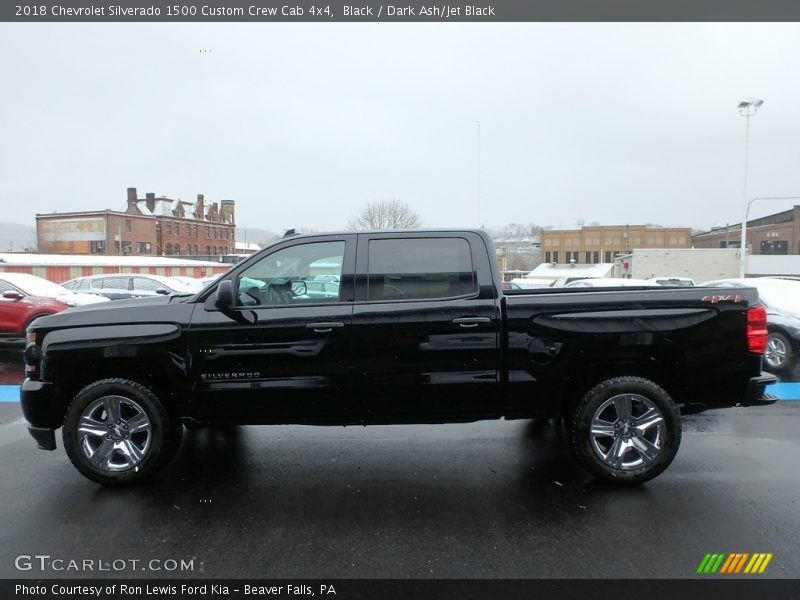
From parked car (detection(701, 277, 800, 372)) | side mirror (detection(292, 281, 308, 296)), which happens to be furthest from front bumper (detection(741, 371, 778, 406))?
parked car (detection(701, 277, 800, 372))

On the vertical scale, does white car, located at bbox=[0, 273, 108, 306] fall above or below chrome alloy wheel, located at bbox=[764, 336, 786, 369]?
above

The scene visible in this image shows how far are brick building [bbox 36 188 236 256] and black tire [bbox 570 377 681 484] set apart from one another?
2754 inches

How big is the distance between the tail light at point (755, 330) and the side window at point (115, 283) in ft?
57.0

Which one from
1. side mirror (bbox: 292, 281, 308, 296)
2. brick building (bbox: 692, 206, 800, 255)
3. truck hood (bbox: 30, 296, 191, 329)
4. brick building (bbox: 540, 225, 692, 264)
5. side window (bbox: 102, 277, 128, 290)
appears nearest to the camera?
truck hood (bbox: 30, 296, 191, 329)

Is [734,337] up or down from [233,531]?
up

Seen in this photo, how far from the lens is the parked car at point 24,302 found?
10.0 m

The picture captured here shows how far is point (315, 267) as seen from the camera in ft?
13.6

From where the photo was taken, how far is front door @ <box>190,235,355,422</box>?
390 centimetres

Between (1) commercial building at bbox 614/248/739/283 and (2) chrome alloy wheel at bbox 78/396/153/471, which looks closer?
(2) chrome alloy wheel at bbox 78/396/153/471

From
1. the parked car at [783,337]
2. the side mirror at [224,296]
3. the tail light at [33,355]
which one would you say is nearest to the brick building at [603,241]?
the parked car at [783,337]

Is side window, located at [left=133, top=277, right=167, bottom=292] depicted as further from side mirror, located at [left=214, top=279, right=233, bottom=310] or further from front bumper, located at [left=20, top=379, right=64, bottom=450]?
side mirror, located at [left=214, top=279, right=233, bottom=310]
